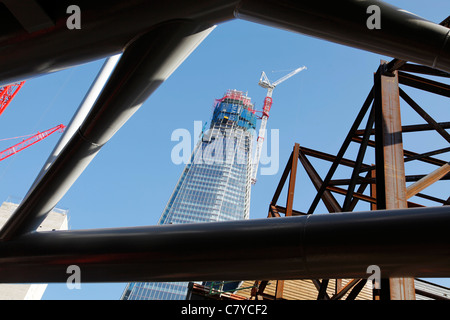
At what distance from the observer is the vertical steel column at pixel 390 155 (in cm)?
414

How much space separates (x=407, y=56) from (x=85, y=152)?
2.86 m

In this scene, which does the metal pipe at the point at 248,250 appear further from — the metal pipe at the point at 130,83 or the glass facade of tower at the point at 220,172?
the glass facade of tower at the point at 220,172

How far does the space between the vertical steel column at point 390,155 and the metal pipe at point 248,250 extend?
1392 millimetres

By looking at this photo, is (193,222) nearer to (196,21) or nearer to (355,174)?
(196,21)

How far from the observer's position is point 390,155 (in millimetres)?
5207

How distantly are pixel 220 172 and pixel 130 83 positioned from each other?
6765 inches

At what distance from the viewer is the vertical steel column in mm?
4141

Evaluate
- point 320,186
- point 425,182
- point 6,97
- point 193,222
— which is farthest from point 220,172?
point 193,222

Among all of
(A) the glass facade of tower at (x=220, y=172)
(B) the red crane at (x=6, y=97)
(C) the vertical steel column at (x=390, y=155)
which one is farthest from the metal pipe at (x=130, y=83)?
(A) the glass facade of tower at (x=220, y=172)

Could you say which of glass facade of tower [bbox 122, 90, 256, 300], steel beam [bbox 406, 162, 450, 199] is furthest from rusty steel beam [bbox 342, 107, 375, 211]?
glass facade of tower [bbox 122, 90, 256, 300]

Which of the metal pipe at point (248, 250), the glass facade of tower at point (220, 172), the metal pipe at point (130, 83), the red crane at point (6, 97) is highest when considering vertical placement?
the glass facade of tower at point (220, 172)

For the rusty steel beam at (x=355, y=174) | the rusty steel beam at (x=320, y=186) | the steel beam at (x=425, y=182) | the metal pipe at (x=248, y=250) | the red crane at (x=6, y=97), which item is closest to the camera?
the metal pipe at (x=248, y=250)
